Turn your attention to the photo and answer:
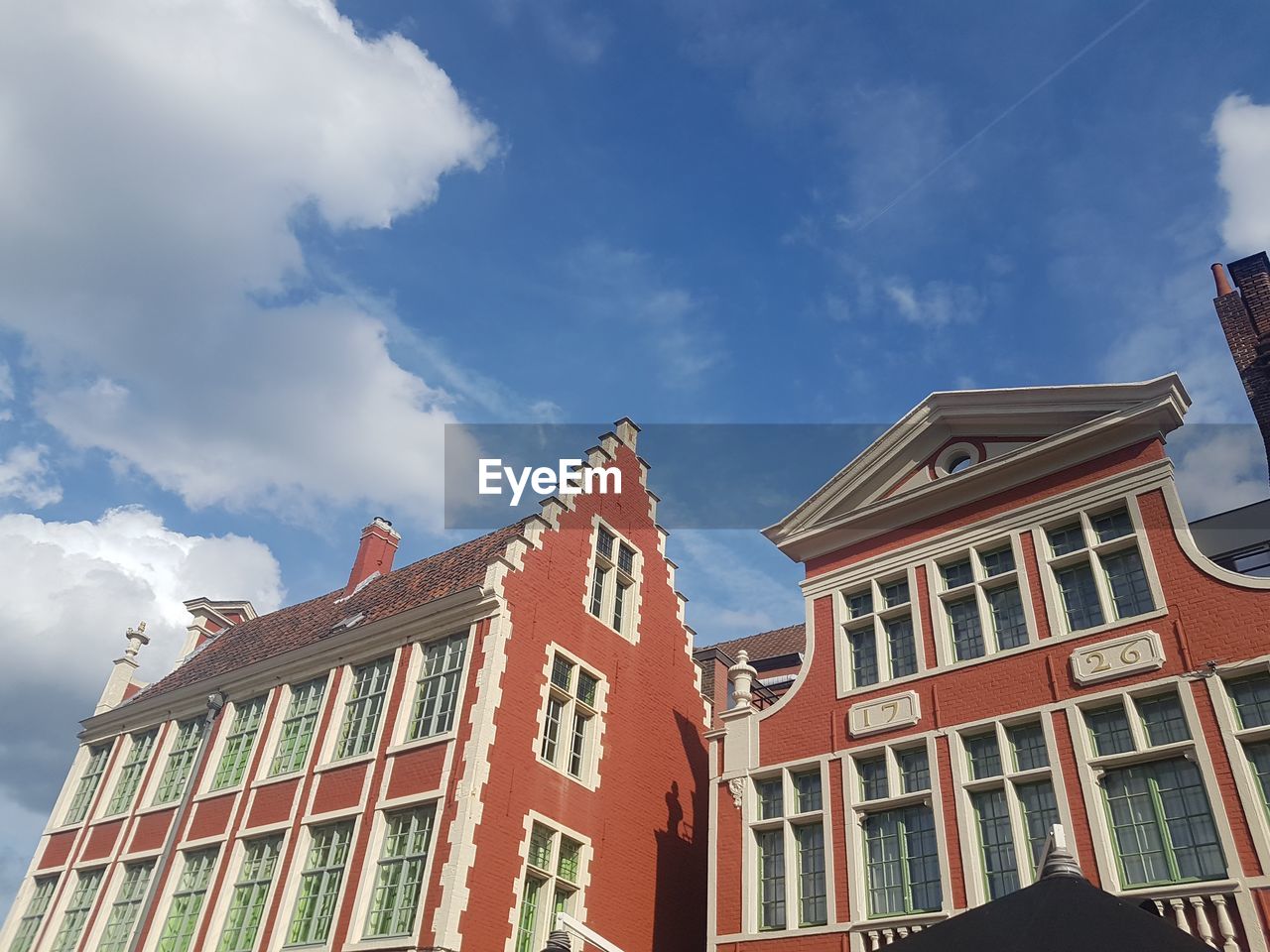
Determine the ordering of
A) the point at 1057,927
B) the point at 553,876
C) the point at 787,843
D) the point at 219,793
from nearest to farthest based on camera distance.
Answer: the point at 1057,927 < the point at 787,843 < the point at 553,876 < the point at 219,793

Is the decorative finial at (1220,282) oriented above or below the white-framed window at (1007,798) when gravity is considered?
above

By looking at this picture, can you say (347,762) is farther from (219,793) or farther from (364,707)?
(219,793)

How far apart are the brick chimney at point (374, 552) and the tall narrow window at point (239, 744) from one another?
455cm

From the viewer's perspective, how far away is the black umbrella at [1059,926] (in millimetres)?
5898

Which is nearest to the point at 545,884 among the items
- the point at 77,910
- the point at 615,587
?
the point at 615,587

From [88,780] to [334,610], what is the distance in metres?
7.54

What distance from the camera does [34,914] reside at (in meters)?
22.9

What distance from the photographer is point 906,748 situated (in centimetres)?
1492

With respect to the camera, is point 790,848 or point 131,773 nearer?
point 790,848

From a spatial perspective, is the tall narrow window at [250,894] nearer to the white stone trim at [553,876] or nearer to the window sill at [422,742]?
the window sill at [422,742]

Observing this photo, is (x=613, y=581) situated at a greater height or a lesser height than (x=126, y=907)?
greater

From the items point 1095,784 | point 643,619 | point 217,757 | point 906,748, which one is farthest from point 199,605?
point 1095,784

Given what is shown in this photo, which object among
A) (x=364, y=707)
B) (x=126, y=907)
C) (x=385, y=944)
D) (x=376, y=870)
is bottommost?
(x=385, y=944)

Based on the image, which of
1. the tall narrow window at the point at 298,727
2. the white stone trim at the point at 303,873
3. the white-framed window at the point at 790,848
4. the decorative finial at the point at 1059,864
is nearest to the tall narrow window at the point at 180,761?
the tall narrow window at the point at 298,727
